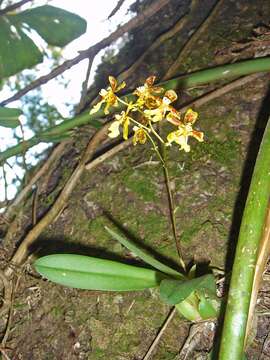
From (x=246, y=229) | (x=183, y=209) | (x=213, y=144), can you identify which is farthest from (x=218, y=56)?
(x=246, y=229)

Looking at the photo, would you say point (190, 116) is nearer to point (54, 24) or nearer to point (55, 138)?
point (55, 138)

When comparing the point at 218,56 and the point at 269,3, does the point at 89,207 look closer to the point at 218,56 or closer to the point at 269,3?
the point at 218,56

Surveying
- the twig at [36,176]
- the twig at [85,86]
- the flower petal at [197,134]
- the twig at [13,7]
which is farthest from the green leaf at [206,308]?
the twig at [13,7]

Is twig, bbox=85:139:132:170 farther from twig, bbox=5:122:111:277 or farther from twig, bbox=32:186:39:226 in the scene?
twig, bbox=32:186:39:226

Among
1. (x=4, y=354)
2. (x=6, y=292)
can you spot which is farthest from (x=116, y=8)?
(x=4, y=354)

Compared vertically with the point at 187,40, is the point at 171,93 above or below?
above

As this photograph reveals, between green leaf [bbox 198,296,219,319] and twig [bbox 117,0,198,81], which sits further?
twig [bbox 117,0,198,81]

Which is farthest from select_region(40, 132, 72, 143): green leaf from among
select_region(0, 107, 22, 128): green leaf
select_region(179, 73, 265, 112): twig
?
select_region(179, 73, 265, 112): twig
